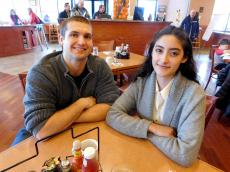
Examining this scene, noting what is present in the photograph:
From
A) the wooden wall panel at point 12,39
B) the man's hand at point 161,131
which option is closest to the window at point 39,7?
the wooden wall panel at point 12,39

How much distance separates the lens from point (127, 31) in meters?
4.29

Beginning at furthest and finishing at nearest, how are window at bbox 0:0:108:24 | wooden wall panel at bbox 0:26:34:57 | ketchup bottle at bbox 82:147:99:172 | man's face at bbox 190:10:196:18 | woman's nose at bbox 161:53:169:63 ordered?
window at bbox 0:0:108:24 → man's face at bbox 190:10:196:18 → wooden wall panel at bbox 0:26:34:57 → woman's nose at bbox 161:53:169:63 → ketchup bottle at bbox 82:147:99:172

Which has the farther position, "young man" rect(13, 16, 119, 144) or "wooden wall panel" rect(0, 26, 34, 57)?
"wooden wall panel" rect(0, 26, 34, 57)

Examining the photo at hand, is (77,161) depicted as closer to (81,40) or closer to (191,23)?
(81,40)

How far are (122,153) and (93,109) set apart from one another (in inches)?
14.5

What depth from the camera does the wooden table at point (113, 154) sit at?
2.52 ft

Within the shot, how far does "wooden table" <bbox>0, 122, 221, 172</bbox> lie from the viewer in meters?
0.77

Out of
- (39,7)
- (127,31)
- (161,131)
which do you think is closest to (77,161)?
(161,131)

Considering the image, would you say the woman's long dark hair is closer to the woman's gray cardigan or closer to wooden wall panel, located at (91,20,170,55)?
the woman's gray cardigan

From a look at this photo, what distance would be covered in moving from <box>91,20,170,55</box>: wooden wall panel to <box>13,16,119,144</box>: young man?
2.77 meters

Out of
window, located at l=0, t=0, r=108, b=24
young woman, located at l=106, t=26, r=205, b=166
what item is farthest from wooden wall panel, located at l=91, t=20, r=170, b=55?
window, located at l=0, t=0, r=108, b=24

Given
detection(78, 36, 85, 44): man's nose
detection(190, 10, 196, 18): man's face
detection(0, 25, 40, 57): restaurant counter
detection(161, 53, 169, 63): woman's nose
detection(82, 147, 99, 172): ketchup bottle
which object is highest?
detection(190, 10, 196, 18): man's face

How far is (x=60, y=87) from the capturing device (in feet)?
3.96

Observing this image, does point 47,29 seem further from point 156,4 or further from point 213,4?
point 213,4
